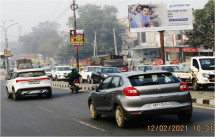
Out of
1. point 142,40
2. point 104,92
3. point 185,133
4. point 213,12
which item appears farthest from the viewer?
point 142,40

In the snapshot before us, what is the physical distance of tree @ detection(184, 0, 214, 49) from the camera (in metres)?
53.3

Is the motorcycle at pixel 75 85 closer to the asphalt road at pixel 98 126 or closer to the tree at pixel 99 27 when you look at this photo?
the asphalt road at pixel 98 126

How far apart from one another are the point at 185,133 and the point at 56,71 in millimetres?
38382

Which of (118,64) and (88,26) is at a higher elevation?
(88,26)

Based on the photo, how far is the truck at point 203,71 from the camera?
2192 centimetres

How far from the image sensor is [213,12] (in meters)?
54.0

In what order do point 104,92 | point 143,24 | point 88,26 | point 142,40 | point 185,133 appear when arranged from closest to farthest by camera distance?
point 185,133 → point 104,92 → point 143,24 → point 142,40 → point 88,26

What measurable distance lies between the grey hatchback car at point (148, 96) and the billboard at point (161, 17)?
34002mm

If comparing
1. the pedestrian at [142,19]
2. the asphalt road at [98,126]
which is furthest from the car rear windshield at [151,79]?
the pedestrian at [142,19]

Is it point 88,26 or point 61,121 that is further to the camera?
point 88,26

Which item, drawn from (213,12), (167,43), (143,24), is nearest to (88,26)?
(167,43)

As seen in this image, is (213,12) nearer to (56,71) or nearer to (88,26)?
(56,71)

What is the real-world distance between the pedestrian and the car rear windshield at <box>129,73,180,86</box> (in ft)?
112

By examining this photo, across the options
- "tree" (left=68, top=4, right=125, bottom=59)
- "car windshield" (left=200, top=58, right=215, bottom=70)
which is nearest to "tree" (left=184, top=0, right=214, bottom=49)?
"car windshield" (left=200, top=58, right=215, bottom=70)
